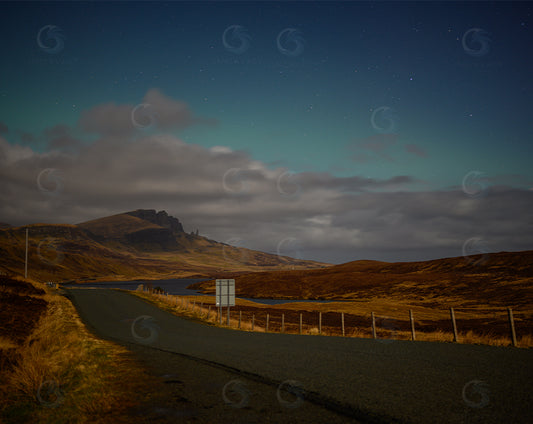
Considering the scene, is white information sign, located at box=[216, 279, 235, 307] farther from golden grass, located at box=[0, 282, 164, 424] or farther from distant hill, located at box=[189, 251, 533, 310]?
distant hill, located at box=[189, 251, 533, 310]

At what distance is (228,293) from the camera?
115 ft

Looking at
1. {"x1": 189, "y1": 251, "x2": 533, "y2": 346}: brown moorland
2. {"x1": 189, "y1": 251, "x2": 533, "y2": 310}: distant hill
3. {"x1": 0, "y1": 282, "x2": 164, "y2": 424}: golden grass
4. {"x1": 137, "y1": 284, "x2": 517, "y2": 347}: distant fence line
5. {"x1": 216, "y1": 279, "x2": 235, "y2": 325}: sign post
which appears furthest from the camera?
{"x1": 189, "y1": 251, "x2": 533, "y2": 310}: distant hill

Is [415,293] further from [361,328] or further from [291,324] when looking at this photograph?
[291,324]

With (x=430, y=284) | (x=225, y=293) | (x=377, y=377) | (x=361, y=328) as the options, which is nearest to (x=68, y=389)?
(x=377, y=377)

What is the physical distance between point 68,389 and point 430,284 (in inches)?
3935

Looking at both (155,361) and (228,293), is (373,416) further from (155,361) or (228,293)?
(228,293)

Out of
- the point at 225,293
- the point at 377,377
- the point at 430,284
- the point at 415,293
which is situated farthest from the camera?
the point at 430,284

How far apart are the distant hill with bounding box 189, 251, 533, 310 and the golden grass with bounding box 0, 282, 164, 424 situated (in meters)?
65.7

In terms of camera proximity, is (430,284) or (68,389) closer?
(68,389)

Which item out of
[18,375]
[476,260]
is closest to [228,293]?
[18,375]

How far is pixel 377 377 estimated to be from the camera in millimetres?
11086

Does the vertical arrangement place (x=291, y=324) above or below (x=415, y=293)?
above

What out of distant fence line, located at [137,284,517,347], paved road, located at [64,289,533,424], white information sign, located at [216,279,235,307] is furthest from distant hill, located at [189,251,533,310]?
paved road, located at [64,289,533,424]

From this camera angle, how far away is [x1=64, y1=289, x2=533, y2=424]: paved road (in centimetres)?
799
